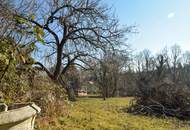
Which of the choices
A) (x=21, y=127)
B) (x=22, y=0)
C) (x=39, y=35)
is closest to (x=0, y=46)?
(x=39, y=35)

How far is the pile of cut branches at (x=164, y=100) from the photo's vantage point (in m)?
15.8

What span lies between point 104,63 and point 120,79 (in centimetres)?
4369

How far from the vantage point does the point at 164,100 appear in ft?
55.3

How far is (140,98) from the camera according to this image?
58.1ft

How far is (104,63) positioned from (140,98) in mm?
3000

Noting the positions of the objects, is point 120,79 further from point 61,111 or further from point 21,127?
point 21,127

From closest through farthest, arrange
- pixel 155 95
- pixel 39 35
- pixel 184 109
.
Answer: pixel 39 35
pixel 184 109
pixel 155 95

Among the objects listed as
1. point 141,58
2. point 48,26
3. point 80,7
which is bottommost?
point 48,26

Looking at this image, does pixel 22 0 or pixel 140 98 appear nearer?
pixel 22 0

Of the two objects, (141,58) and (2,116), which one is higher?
(141,58)

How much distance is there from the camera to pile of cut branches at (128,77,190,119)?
51.9 ft

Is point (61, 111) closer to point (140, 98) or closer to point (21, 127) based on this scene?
point (21, 127)

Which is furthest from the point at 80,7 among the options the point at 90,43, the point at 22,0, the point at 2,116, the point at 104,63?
the point at 2,116

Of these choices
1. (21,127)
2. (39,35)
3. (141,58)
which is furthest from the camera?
(141,58)
